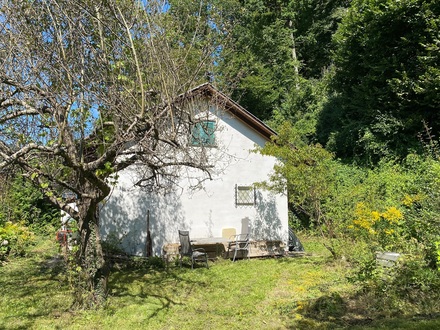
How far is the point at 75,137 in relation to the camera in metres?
5.79

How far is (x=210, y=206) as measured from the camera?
37.6ft

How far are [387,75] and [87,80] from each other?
43.0ft

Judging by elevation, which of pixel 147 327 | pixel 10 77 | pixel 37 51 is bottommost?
pixel 147 327

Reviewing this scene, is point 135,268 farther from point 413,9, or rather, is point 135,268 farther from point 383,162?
point 413,9

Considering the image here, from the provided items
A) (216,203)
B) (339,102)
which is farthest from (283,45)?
(216,203)

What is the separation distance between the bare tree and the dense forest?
9 cm

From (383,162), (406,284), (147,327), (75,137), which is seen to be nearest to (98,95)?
(75,137)

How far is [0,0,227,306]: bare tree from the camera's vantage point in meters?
4.93

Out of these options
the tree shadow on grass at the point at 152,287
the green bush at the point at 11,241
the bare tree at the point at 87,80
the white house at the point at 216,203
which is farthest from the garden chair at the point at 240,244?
the green bush at the point at 11,241

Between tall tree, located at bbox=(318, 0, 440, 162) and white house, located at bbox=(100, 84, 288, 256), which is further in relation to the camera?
tall tree, located at bbox=(318, 0, 440, 162)

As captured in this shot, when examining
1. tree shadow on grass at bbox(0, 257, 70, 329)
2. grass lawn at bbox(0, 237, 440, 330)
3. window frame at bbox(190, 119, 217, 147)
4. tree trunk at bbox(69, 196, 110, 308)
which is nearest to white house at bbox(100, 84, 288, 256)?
grass lawn at bbox(0, 237, 440, 330)

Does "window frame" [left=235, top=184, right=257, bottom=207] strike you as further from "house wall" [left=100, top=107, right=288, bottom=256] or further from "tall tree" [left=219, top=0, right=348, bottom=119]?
"tall tree" [left=219, top=0, right=348, bottom=119]

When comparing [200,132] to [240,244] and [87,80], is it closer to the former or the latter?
[87,80]

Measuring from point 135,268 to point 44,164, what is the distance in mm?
4546
